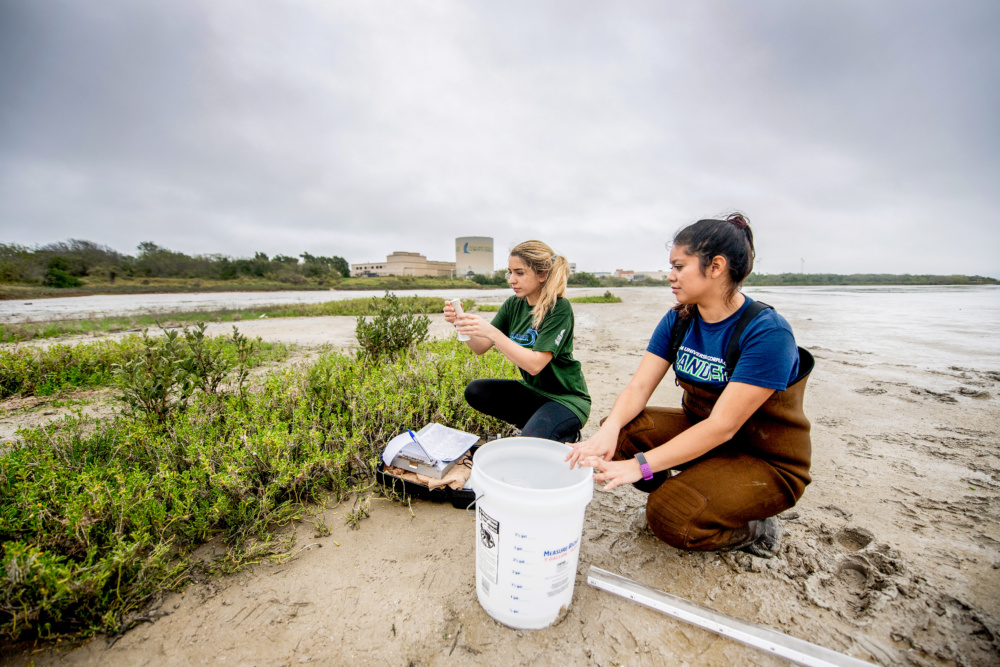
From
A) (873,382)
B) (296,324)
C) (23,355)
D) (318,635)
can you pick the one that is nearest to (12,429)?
(23,355)

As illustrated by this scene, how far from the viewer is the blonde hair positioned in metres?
3.04

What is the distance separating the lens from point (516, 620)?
5.69 ft

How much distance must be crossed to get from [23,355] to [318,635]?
20.6 ft

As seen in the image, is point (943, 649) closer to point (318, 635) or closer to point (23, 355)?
Result: point (318, 635)

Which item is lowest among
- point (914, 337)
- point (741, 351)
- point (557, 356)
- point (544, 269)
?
point (914, 337)

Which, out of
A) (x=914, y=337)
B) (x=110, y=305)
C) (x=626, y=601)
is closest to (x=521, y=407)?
(x=626, y=601)

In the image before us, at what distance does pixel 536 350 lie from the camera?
2893 mm

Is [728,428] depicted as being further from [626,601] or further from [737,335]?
[626,601]

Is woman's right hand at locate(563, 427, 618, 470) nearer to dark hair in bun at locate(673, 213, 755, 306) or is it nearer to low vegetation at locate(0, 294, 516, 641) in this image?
dark hair in bun at locate(673, 213, 755, 306)

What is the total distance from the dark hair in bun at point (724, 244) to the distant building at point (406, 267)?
78434 millimetres

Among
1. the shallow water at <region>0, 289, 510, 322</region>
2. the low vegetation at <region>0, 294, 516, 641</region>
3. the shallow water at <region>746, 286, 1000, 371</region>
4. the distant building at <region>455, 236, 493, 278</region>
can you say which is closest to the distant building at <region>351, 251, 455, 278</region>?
the distant building at <region>455, 236, 493, 278</region>

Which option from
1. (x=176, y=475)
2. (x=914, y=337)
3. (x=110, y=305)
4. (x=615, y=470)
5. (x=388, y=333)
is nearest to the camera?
(x=615, y=470)

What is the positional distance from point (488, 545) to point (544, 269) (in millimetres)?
2094

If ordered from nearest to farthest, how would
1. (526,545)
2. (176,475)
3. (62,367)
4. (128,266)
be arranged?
(526,545)
(176,475)
(62,367)
(128,266)
